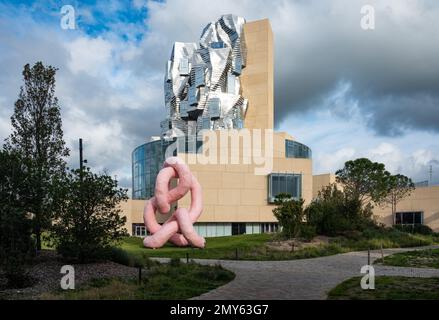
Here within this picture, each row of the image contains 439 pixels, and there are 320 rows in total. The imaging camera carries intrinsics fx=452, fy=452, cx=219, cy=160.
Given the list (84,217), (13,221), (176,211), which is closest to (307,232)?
(176,211)

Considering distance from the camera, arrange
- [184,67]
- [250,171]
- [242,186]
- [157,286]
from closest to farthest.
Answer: [157,286] < [242,186] < [250,171] < [184,67]

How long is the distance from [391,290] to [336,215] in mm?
19371

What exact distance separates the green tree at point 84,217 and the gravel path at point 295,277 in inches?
189

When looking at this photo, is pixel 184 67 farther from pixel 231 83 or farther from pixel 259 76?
pixel 259 76

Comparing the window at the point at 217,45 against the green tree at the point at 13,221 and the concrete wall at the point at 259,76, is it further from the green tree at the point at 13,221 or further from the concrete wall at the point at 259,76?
the green tree at the point at 13,221

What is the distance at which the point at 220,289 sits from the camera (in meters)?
11.6

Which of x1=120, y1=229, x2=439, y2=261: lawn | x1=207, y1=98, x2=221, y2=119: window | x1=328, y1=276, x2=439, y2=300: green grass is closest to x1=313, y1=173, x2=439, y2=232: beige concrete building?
x1=207, y1=98, x2=221, y2=119: window

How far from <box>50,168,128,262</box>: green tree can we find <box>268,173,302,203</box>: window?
32.4m

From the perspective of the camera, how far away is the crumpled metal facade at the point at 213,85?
187ft

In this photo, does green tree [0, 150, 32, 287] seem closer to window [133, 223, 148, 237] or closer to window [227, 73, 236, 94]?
window [133, 223, 148, 237]

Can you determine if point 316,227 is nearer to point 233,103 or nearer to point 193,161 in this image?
point 193,161

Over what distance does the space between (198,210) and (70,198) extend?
34.4ft

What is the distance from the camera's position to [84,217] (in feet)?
52.2

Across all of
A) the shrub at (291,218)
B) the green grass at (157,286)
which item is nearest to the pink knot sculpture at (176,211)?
the shrub at (291,218)
